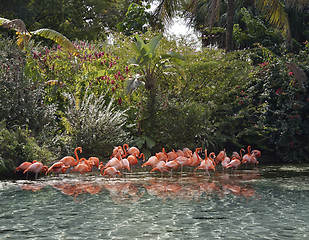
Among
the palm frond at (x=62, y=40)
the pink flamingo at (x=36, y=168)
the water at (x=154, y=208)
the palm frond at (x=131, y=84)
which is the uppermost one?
the palm frond at (x=62, y=40)

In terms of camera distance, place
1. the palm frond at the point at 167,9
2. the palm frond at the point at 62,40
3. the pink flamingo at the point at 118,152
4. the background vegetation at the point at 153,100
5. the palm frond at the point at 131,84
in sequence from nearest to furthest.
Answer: the pink flamingo at the point at 118,152 → the background vegetation at the point at 153,100 → the palm frond at the point at 131,84 → the palm frond at the point at 62,40 → the palm frond at the point at 167,9

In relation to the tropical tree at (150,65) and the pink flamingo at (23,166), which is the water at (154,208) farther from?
the tropical tree at (150,65)

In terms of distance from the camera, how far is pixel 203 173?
36.4 feet

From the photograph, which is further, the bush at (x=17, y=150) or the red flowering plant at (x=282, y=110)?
the red flowering plant at (x=282, y=110)

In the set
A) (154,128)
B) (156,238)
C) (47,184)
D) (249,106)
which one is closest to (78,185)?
(47,184)

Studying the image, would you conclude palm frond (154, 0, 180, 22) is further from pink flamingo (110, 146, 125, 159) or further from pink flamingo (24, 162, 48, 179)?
pink flamingo (24, 162, 48, 179)

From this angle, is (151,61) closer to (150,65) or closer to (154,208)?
(150,65)

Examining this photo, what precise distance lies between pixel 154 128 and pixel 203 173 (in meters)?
3.00

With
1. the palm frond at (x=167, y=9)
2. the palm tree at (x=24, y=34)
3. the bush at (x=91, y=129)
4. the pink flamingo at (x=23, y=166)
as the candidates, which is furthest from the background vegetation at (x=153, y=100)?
the palm frond at (x=167, y=9)

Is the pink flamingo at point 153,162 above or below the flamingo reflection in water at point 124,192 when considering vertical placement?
above

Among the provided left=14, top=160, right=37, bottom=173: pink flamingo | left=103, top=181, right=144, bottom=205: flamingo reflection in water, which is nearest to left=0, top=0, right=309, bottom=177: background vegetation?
left=14, top=160, right=37, bottom=173: pink flamingo

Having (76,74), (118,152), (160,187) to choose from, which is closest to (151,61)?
(76,74)

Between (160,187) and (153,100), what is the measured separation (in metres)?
5.46

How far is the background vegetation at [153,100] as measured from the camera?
1156 centimetres
